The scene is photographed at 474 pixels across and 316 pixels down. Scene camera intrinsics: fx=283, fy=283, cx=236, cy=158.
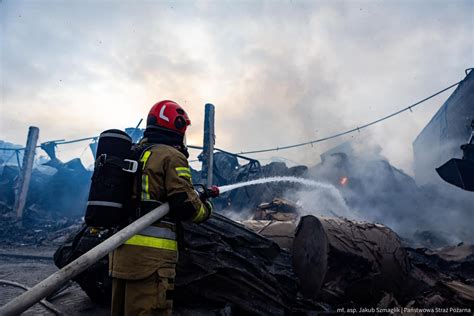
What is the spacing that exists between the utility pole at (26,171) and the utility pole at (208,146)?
8474 mm

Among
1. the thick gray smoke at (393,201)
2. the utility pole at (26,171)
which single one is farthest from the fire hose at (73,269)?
the utility pole at (26,171)

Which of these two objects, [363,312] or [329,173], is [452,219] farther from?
[363,312]

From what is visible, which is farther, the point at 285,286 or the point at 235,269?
the point at 285,286

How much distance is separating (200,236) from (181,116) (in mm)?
1687

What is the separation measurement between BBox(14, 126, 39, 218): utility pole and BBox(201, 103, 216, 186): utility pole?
847 cm

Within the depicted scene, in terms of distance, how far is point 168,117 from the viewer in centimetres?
255

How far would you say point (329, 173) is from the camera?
15328 millimetres

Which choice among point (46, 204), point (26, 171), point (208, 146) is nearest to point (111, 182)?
point (208, 146)

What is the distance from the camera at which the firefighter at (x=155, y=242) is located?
6.95 ft

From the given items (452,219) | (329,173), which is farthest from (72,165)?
(452,219)

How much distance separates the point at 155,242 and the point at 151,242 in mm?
31

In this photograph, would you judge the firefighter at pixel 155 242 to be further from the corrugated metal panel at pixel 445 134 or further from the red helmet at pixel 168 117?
the corrugated metal panel at pixel 445 134

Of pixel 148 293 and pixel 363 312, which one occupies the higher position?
pixel 148 293

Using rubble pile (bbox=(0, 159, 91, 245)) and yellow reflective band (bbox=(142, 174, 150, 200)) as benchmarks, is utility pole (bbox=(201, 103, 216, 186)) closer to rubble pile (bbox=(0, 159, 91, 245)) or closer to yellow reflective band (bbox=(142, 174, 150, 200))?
yellow reflective band (bbox=(142, 174, 150, 200))
